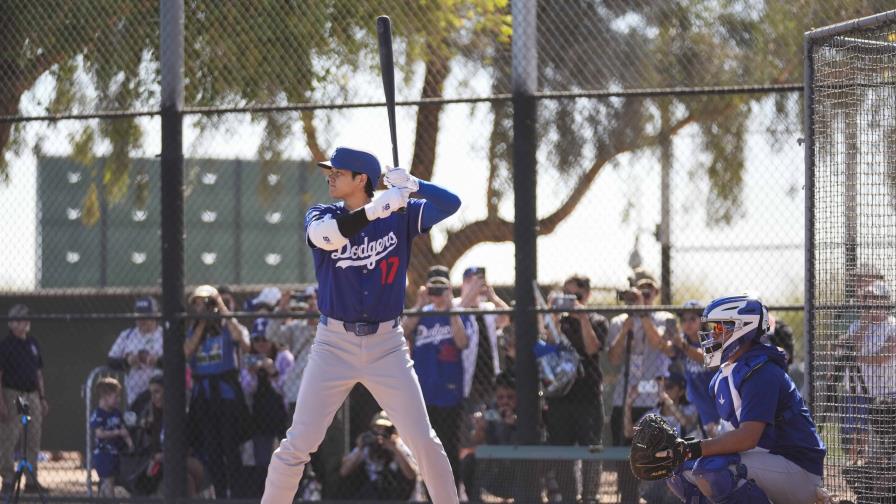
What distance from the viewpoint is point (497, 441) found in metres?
9.75

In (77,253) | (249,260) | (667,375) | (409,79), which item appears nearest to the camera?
(667,375)

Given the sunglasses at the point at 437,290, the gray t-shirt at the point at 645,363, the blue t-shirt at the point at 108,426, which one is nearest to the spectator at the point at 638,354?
the gray t-shirt at the point at 645,363

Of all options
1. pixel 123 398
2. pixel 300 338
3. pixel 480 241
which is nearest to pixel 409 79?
pixel 480 241

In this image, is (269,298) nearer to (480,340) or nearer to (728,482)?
(480,340)

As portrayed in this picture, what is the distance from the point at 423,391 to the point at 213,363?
163cm

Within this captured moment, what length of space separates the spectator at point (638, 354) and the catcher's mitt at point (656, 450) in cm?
349

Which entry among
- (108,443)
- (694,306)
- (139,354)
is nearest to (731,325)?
(694,306)

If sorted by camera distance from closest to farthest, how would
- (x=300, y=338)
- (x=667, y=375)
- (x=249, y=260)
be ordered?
(x=667, y=375) → (x=300, y=338) → (x=249, y=260)

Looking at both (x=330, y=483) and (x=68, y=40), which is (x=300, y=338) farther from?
(x=68, y=40)

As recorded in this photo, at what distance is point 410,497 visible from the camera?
912cm

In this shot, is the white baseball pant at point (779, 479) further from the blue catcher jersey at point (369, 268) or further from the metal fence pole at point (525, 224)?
the metal fence pole at point (525, 224)

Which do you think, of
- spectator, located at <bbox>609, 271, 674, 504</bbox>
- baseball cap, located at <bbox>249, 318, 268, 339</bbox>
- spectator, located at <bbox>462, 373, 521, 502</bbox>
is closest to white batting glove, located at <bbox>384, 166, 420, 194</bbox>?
spectator, located at <bbox>462, 373, 521, 502</bbox>

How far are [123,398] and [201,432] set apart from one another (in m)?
3.59

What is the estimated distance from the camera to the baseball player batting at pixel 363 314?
6246mm
